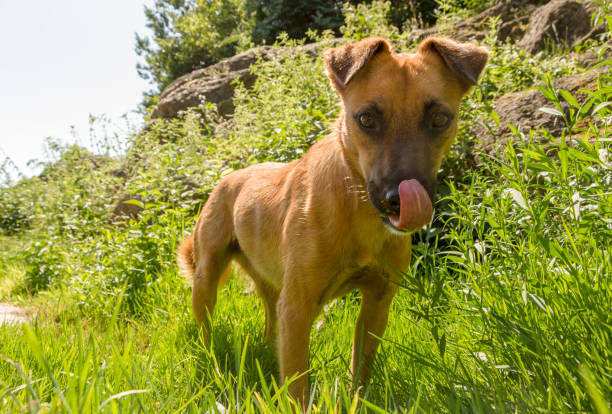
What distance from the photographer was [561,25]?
6492mm

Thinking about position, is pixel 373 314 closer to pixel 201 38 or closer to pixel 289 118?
pixel 289 118

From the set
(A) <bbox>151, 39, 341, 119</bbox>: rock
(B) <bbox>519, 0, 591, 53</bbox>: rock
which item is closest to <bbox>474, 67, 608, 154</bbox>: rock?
(B) <bbox>519, 0, 591, 53</bbox>: rock

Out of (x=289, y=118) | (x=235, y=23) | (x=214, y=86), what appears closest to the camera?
(x=289, y=118)

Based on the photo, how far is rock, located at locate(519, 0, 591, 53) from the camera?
6430 mm

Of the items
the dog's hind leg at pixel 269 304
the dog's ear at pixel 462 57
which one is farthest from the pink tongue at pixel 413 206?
the dog's hind leg at pixel 269 304

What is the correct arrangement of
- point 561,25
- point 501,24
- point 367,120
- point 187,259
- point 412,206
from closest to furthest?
point 412,206
point 367,120
point 187,259
point 561,25
point 501,24

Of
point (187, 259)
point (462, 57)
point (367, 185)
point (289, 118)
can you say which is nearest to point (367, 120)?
point (367, 185)

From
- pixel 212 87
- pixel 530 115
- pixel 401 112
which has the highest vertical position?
pixel 212 87

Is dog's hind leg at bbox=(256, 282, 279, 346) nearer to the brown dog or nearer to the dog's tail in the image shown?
the brown dog

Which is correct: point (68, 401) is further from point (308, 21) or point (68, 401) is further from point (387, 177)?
point (308, 21)

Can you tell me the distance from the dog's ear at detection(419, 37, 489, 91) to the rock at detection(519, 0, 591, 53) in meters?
4.82

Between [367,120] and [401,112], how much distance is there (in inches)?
6.7

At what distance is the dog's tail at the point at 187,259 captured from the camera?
3902 millimetres

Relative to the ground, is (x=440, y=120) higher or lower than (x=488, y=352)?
higher
